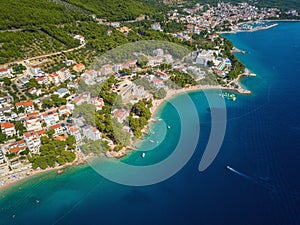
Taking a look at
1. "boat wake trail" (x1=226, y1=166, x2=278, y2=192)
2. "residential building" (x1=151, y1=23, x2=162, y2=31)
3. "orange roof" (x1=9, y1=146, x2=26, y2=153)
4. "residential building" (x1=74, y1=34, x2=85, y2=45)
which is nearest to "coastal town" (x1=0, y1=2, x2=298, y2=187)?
"orange roof" (x1=9, y1=146, x2=26, y2=153)

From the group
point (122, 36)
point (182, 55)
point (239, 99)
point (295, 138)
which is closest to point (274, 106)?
point (239, 99)

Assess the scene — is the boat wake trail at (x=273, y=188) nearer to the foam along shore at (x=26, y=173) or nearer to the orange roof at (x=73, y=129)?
the foam along shore at (x=26, y=173)

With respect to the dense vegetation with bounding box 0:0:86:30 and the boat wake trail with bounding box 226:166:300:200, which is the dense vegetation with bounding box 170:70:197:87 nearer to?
the boat wake trail with bounding box 226:166:300:200

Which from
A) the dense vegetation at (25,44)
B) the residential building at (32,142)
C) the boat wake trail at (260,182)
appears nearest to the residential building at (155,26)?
the dense vegetation at (25,44)

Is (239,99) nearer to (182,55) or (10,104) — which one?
(182,55)

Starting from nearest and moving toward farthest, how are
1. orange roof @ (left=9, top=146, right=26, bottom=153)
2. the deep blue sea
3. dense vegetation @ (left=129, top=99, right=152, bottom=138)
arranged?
1. the deep blue sea
2. orange roof @ (left=9, top=146, right=26, bottom=153)
3. dense vegetation @ (left=129, top=99, right=152, bottom=138)
